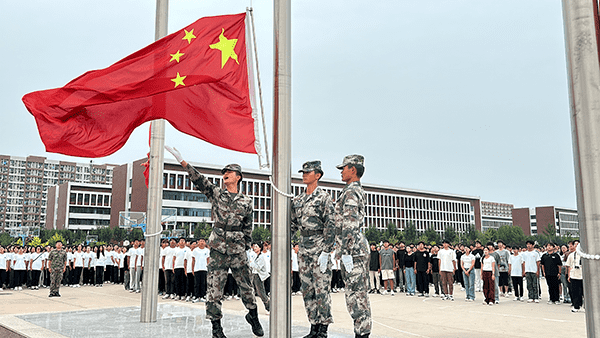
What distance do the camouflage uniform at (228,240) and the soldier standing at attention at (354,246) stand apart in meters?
1.30

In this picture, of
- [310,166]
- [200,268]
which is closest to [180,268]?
[200,268]

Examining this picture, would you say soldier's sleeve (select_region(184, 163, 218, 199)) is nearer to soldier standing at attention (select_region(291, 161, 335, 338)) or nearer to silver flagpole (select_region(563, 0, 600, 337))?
soldier standing at attention (select_region(291, 161, 335, 338))

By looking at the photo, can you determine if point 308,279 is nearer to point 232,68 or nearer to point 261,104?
point 261,104

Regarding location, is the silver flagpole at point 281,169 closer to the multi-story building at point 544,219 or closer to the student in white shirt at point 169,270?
the student in white shirt at point 169,270

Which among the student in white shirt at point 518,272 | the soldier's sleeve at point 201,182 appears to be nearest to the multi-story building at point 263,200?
the student in white shirt at point 518,272

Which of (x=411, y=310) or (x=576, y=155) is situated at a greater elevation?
(x=576, y=155)

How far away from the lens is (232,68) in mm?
5238

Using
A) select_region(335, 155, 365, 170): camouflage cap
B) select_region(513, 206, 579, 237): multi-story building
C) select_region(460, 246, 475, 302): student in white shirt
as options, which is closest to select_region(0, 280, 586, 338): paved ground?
select_region(460, 246, 475, 302): student in white shirt

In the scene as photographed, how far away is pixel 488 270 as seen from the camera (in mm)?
14156

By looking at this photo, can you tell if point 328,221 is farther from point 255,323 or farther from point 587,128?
point 587,128

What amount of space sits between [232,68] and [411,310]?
30.6 ft

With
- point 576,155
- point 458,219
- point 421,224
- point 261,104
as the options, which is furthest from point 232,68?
point 458,219

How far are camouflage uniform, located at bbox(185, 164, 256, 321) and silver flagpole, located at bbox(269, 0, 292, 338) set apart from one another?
1.75 meters

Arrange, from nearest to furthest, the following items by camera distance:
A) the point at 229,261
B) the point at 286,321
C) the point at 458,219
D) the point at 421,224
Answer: the point at 286,321, the point at 229,261, the point at 421,224, the point at 458,219
